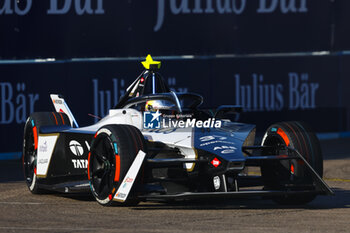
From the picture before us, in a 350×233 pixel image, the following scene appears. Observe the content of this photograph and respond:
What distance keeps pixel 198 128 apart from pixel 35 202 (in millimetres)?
2042

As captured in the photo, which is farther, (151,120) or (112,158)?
(151,120)

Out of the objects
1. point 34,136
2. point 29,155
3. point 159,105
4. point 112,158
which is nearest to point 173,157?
point 112,158

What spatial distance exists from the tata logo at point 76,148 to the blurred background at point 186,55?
558 cm

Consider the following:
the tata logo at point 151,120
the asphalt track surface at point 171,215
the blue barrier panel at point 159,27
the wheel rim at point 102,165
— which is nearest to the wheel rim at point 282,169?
the asphalt track surface at point 171,215

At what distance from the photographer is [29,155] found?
1067cm

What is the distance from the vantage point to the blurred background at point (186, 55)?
50.2 feet

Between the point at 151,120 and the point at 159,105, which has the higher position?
the point at 159,105

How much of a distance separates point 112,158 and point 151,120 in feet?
3.08

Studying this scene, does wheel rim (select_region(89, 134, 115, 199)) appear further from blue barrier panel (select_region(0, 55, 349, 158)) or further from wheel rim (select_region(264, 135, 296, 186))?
blue barrier panel (select_region(0, 55, 349, 158))

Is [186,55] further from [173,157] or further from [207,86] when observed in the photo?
[173,157]

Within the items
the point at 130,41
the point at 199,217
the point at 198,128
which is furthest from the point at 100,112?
the point at 199,217

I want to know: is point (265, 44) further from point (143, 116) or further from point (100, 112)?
point (143, 116)

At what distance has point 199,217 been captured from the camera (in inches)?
314

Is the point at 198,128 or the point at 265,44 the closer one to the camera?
the point at 198,128
